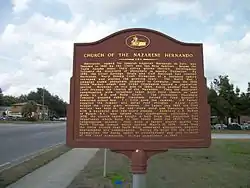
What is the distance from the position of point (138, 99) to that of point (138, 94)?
0.07 metres

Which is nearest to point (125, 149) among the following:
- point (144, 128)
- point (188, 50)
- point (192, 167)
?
point (144, 128)

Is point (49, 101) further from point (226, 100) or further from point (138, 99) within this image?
point (138, 99)

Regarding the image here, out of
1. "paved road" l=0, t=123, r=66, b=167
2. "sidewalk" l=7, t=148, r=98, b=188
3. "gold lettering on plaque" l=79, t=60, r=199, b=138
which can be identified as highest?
"gold lettering on plaque" l=79, t=60, r=199, b=138

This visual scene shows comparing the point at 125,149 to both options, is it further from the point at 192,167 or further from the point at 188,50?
Answer: the point at 192,167

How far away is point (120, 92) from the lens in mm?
5520

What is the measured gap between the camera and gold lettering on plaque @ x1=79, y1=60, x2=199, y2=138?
5.44m

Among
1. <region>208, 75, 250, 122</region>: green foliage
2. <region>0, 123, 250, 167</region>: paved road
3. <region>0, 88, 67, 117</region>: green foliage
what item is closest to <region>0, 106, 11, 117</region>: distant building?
<region>0, 88, 67, 117</region>: green foliage

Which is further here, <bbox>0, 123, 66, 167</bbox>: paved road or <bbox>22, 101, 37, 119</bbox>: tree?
<bbox>22, 101, 37, 119</bbox>: tree

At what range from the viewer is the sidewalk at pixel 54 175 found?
335 inches

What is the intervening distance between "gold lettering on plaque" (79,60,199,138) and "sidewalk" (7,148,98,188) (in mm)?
3541

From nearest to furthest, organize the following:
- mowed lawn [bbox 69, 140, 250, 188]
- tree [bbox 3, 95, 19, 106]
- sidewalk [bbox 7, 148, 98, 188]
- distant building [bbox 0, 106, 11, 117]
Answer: sidewalk [bbox 7, 148, 98, 188]
mowed lawn [bbox 69, 140, 250, 188]
distant building [bbox 0, 106, 11, 117]
tree [bbox 3, 95, 19, 106]

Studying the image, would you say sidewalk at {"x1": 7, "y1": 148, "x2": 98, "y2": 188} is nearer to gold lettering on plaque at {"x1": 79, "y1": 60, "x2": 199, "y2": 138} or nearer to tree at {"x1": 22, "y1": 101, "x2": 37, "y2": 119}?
gold lettering on plaque at {"x1": 79, "y1": 60, "x2": 199, "y2": 138}

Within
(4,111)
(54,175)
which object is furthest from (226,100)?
(4,111)

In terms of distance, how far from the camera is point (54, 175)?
994 cm
